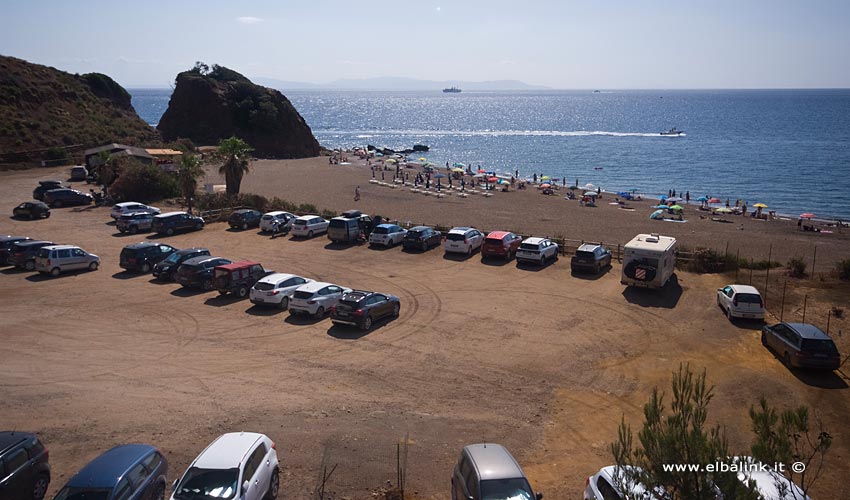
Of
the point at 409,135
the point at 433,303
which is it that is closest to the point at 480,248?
the point at 433,303

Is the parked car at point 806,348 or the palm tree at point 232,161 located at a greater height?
the palm tree at point 232,161

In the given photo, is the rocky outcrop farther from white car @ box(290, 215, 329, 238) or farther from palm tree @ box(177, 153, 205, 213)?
white car @ box(290, 215, 329, 238)

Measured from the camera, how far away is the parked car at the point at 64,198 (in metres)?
42.2

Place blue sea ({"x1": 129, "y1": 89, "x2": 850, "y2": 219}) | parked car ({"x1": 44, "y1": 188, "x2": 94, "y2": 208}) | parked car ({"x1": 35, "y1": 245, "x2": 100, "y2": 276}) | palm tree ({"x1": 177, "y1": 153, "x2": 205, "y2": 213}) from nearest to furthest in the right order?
parked car ({"x1": 35, "y1": 245, "x2": 100, "y2": 276})
parked car ({"x1": 44, "y1": 188, "x2": 94, "y2": 208})
palm tree ({"x1": 177, "y1": 153, "x2": 205, "y2": 213})
blue sea ({"x1": 129, "y1": 89, "x2": 850, "y2": 219})

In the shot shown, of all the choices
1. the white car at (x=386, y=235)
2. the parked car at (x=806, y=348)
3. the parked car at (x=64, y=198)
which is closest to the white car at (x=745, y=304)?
the parked car at (x=806, y=348)

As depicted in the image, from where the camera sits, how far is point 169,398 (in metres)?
15.1

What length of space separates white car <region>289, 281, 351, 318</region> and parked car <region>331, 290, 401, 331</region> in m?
1.08

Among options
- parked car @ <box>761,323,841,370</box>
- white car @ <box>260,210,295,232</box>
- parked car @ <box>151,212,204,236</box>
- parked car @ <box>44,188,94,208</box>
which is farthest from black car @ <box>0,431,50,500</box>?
parked car @ <box>44,188,94,208</box>

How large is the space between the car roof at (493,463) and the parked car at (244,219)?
2968 cm

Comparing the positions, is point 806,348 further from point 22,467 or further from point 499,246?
point 22,467

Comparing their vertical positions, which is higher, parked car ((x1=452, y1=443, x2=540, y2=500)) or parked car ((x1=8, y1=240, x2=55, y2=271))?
parked car ((x1=452, y1=443, x2=540, y2=500))

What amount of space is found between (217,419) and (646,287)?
1749 cm

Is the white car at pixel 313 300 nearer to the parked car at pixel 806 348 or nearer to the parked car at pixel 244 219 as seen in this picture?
the parked car at pixel 806 348

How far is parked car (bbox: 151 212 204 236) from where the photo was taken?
35.2m
